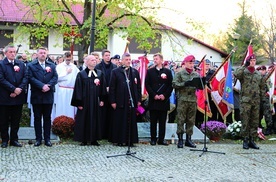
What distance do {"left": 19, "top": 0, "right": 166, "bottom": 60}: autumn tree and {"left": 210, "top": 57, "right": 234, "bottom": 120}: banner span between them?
7.61 metres

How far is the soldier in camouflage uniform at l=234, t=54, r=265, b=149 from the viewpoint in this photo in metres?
9.73

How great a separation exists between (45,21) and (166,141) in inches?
492

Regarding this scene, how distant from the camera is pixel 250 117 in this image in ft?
32.3

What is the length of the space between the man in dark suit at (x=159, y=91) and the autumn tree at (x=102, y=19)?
945 centimetres

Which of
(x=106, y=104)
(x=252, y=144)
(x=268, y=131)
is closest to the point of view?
(x=252, y=144)

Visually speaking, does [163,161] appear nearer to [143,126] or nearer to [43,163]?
[43,163]

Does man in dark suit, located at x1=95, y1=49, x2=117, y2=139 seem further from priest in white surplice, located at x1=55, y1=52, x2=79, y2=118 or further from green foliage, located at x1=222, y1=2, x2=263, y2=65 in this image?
green foliage, located at x1=222, y1=2, x2=263, y2=65

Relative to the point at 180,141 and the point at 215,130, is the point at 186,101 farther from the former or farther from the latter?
Answer: the point at 215,130

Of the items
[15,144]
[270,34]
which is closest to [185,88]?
[15,144]

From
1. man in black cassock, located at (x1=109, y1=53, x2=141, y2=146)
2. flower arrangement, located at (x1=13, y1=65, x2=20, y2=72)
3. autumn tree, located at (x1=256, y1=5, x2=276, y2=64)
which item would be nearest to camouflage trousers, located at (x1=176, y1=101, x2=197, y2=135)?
man in black cassock, located at (x1=109, y1=53, x2=141, y2=146)

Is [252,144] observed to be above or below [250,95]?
below

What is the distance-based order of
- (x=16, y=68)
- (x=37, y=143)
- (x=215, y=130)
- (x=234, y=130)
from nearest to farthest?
(x=16, y=68), (x=37, y=143), (x=215, y=130), (x=234, y=130)

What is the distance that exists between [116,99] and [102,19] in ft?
36.5

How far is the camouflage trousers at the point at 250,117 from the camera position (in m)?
9.76
